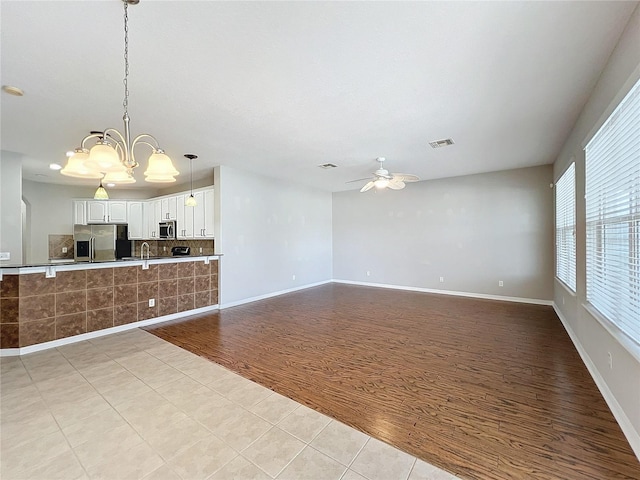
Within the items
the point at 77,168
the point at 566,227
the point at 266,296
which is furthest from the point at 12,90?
the point at 566,227

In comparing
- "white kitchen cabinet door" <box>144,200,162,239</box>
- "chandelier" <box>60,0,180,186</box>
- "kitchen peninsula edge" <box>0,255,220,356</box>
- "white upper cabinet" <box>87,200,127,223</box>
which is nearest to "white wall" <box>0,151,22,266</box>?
"kitchen peninsula edge" <box>0,255,220,356</box>

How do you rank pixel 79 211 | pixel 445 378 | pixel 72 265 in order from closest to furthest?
pixel 445 378, pixel 72 265, pixel 79 211

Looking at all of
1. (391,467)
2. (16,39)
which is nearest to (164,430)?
(391,467)

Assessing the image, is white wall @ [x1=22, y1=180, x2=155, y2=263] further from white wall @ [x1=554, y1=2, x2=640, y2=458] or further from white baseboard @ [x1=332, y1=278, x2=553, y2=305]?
white wall @ [x1=554, y1=2, x2=640, y2=458]

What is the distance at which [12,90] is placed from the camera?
2588 millimetres

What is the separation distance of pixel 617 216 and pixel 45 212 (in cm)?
1013

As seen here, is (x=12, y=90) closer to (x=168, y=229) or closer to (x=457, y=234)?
(x=168, y=229)

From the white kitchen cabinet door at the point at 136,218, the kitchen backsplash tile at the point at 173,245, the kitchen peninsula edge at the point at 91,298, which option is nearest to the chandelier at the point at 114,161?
the kitchen peninsula edge at the point at 91,298

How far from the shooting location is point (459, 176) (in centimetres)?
648

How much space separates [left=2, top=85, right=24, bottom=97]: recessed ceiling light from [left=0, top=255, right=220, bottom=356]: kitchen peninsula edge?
2014mm

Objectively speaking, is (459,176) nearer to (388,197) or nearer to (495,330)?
(388,197)

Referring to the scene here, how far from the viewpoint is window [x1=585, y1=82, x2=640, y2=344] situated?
188cm

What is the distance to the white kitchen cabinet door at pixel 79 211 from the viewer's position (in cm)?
703

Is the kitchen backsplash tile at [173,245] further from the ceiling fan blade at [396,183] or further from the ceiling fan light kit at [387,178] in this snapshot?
the ceiling fan blade at [396,183]
